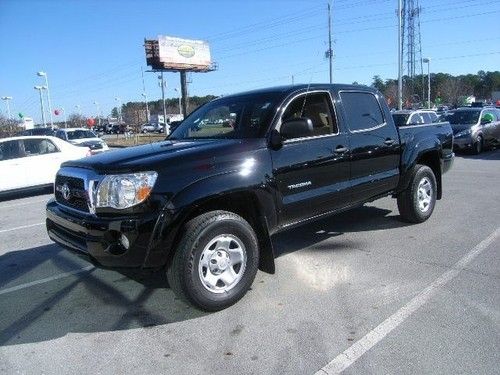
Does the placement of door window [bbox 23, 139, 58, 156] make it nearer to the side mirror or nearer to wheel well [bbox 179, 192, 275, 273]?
wheel well [bbox 179, 192, 275, 273]

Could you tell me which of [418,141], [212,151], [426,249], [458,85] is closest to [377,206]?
[418,141]

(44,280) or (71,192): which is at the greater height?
(71,192)

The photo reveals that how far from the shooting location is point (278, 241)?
20.0 ft

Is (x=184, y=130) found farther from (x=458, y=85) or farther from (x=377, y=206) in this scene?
(x=458, y=85)

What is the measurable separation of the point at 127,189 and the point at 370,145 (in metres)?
3.01

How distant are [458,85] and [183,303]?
10358 cm

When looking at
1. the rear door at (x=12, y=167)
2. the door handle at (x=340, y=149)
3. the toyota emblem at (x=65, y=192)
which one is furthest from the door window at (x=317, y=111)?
the rear door at (x=12, y=167)

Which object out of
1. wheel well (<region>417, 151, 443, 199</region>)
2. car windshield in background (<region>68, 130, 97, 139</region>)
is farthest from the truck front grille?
car windshield in background (<region>68, 130, 97, 139</region>)

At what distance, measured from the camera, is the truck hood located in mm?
3819

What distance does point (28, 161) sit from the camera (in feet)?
38.3

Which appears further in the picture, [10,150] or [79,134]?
[79,134]

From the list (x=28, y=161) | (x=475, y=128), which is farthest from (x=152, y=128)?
(x=28, y=161)

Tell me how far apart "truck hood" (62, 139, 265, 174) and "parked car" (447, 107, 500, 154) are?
46.5ft

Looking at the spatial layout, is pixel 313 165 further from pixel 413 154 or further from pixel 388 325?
pixel 413 154
